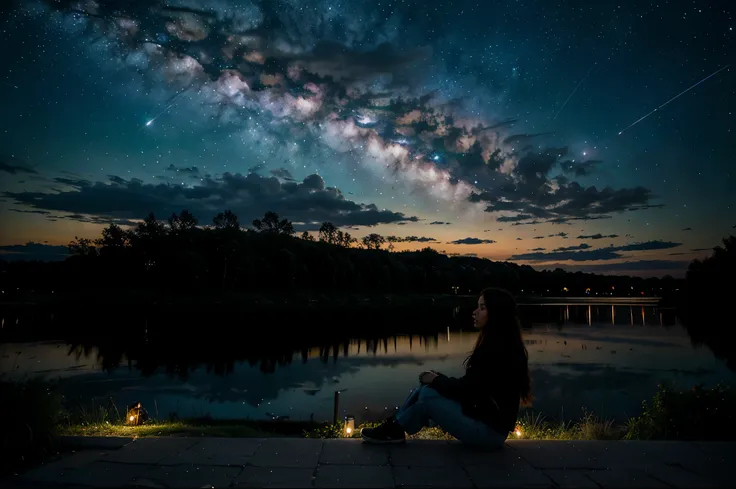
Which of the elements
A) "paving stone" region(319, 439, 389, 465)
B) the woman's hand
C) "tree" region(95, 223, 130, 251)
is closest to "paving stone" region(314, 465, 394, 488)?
"paving stone" region(319, 439, 389, 465)

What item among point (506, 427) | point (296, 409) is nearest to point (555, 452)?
point (506, 427)

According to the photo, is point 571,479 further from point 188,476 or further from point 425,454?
point 188,476

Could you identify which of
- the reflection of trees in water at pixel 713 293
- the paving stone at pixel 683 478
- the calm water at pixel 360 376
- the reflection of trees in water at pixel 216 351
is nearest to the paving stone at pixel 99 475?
the paving stone at pixel 683 478

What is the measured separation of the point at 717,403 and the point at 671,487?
3.31 m

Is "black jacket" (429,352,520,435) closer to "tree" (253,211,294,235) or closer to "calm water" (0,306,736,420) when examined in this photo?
"calm water" (0,306,736,420)

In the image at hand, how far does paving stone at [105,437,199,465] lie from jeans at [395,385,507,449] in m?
2.26

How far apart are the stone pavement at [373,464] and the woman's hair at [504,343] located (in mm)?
784

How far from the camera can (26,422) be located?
14.7 ft

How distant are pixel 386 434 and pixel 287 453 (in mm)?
1020

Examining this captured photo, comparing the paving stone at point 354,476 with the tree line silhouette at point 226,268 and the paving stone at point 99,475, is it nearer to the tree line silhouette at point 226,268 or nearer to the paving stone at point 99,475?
the paving stone at point 99,475

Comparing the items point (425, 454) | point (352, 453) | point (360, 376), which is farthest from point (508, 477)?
point (360, 376)

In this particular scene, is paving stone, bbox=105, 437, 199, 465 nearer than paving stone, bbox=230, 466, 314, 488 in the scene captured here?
No

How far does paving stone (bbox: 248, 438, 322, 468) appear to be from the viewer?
4348 millimetres

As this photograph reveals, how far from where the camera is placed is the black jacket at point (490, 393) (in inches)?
179
